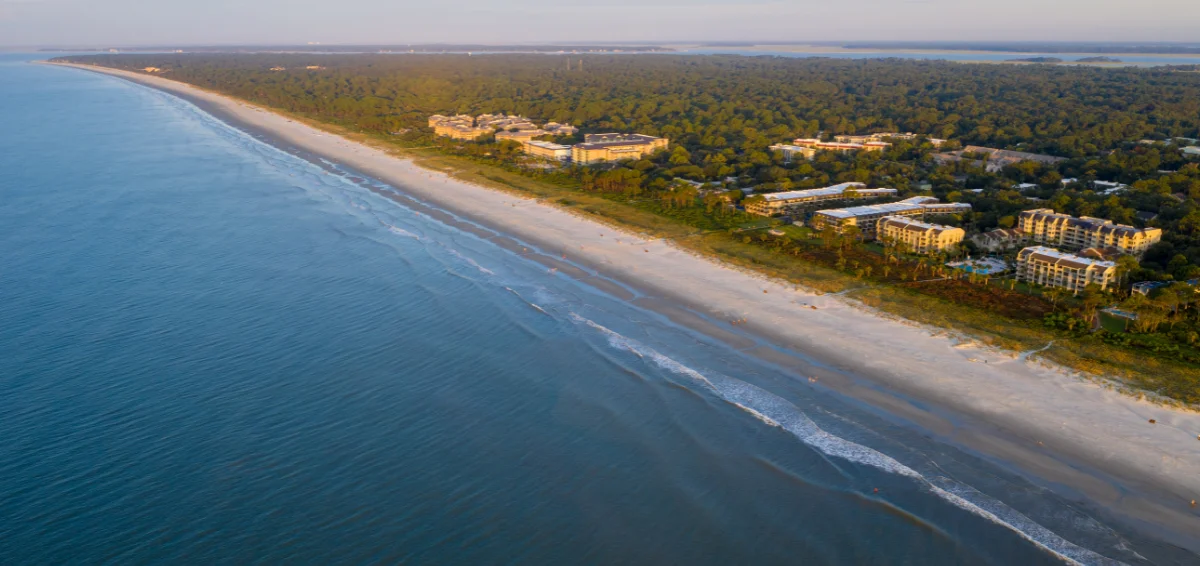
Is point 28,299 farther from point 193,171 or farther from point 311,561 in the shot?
point 193,171

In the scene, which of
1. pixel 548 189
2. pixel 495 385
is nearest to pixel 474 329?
pixel 495 385

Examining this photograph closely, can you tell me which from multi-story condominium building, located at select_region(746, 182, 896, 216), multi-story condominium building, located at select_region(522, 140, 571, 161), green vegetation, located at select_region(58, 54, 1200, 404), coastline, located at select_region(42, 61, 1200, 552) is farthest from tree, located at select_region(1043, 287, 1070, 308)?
multi-story condominium building, located at select_region(522, 140, 571, 161)

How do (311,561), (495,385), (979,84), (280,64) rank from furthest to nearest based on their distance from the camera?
(280,64) → (979,84) → (495,385) → (311,561)

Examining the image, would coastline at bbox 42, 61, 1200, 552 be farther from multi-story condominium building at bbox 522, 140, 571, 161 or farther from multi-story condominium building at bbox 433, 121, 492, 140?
multi-story condominium building at bbox 433, 121, 492, 140

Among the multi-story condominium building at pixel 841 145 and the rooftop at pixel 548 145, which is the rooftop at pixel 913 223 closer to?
the multi-story condominium building at pixel 841 145

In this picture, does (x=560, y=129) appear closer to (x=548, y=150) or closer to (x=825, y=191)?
(x=548, y=150)

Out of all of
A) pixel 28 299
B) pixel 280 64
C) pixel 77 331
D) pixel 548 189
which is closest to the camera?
pixel 77 331

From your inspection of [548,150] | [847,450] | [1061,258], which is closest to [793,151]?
[548,150]
